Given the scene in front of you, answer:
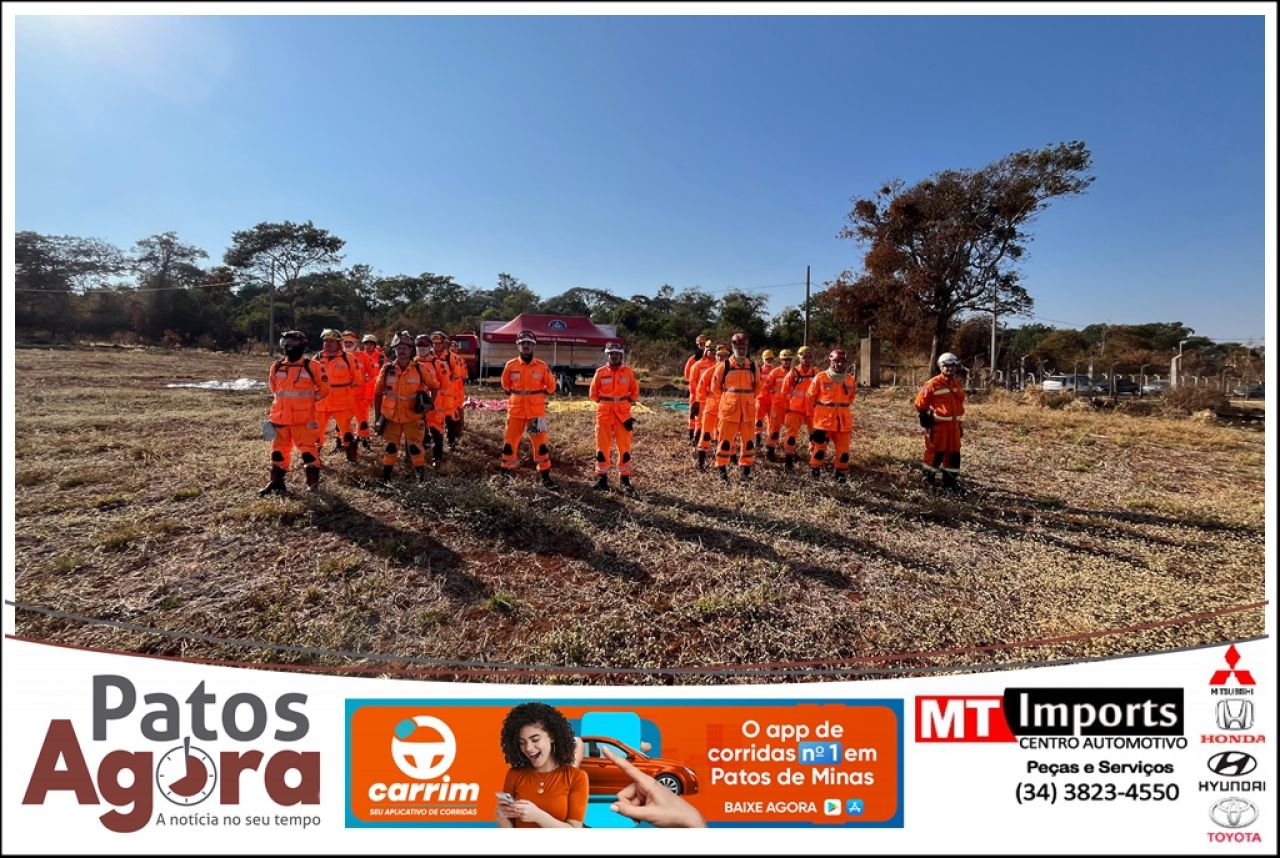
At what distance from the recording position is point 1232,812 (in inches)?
84.6

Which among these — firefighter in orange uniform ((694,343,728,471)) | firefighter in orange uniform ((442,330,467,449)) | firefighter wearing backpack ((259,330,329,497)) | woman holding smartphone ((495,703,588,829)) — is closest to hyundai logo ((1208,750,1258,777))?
woman holding smartphone ((495,703,588,829))

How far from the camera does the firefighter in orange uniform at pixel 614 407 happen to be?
5.84 m

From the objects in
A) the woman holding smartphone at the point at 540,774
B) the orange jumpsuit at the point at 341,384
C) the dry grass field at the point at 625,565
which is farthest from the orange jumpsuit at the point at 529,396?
A: the woman holding smartphone at the point at 540,774

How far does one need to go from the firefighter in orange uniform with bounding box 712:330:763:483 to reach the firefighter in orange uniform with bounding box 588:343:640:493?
116cm

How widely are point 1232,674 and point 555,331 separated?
55.0 ft

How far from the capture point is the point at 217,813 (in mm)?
2068

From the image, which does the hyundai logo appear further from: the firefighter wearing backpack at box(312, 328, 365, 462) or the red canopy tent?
the red canopy tent

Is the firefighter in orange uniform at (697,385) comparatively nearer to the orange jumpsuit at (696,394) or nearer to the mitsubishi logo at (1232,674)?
the orange jumpsuit at (696,394)

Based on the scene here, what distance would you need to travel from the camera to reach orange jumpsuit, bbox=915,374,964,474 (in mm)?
6137

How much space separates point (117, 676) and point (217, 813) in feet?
2.56

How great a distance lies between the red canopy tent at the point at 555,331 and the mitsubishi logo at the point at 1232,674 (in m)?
15.6

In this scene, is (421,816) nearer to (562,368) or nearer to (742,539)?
(742,539)

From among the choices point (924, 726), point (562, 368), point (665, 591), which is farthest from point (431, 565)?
point (562, 368)

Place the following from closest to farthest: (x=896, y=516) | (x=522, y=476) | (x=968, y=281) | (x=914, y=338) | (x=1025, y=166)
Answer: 1. (x=896, y=516)
2. (x=522, y=476)
3. (x=1025, y=166)
4. (x=968, y=281)
5. (x=914, y=338)
